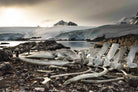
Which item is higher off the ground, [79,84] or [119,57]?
[119,57]

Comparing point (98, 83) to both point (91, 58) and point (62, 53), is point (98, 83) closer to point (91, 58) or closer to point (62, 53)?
point (91, 58)

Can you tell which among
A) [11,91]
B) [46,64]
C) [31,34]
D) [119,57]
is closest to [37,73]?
[46,64]

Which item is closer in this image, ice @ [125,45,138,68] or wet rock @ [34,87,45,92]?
wet rock @ [34,87,45,92]

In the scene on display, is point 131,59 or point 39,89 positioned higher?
point 131,59

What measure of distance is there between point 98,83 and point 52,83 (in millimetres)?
1323

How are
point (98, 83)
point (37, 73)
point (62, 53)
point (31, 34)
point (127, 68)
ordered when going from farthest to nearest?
point (31, 34) → point (62, 53) → point (127, 68) → point (37, 73) → point (98, 83)

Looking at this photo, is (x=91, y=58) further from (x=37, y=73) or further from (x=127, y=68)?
(x=37, y=73)

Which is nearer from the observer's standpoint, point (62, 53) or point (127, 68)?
point (127, 68)

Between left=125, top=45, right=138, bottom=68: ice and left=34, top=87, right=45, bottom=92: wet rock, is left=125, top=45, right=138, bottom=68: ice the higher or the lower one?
the higher one

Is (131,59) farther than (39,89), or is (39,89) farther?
(131,59)

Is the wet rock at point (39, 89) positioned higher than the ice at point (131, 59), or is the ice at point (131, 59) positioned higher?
the ice at point (131, 59)

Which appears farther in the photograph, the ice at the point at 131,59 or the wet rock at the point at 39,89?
the ice at the point at 131,59

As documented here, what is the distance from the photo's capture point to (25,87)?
372 cm

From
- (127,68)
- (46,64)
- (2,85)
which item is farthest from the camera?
(46,64)
